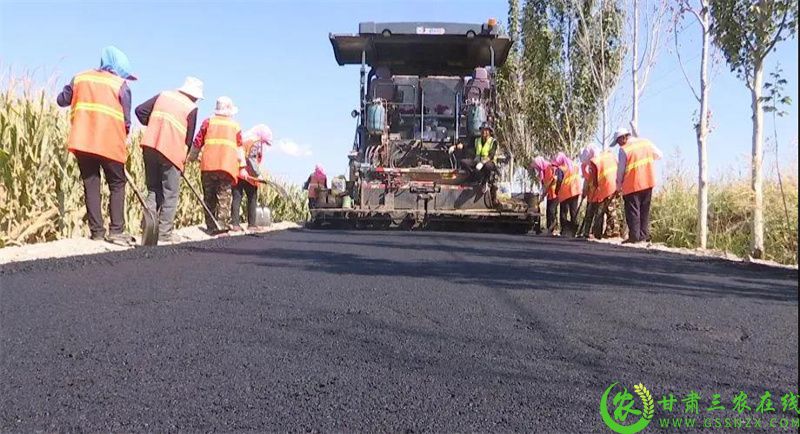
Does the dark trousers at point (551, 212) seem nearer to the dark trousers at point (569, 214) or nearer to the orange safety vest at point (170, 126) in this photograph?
the dark trousers at point (569, 214)

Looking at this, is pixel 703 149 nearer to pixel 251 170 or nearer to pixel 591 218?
pixel 591 218

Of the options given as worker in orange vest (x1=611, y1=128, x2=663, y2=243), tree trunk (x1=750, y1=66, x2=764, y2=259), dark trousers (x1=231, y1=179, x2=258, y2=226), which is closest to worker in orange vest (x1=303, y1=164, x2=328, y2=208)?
dark trousers (x1=231, y1=179, x2=258, y2=226)

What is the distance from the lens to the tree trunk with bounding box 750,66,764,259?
660cm

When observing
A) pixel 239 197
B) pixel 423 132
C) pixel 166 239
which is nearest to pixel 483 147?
pixel 423 132

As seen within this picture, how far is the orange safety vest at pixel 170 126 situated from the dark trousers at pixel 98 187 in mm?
478

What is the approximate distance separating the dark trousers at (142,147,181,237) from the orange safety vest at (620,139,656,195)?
17.6 feet

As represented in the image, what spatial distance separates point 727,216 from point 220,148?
6.58 metres

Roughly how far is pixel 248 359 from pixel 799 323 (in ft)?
8.20

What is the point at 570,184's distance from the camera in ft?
34.8

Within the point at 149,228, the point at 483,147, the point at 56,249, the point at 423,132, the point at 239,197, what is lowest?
the point at 56,249

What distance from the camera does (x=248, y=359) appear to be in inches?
89.2

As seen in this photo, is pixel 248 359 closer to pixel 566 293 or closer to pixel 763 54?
pixel 566 293

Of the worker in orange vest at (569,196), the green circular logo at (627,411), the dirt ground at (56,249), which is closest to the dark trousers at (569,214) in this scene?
the worker in orange vest at (569,196)

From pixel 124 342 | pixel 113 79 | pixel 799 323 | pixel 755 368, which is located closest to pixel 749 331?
pixel 799 323
